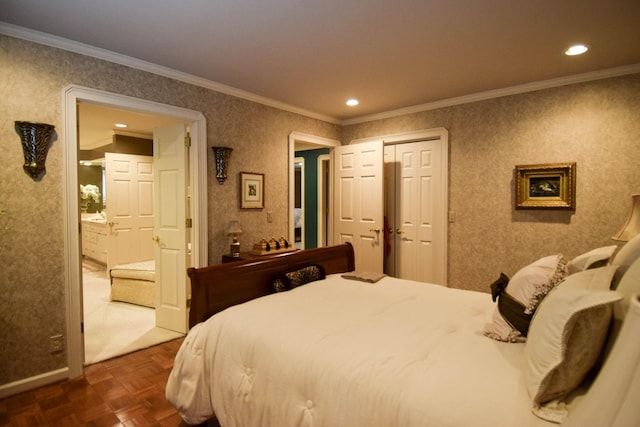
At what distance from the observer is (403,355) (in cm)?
142

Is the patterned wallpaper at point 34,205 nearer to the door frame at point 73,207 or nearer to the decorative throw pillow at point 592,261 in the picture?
the door frame at point 73,207

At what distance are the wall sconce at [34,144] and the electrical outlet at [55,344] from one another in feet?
3.90

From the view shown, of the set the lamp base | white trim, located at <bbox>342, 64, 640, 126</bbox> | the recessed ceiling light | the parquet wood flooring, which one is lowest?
the parquet wood flooring

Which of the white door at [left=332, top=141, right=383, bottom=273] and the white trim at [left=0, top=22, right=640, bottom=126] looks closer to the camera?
the white trim at [left=0, top=22, right=640, bottom=126]

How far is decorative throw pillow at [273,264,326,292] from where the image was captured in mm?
2469

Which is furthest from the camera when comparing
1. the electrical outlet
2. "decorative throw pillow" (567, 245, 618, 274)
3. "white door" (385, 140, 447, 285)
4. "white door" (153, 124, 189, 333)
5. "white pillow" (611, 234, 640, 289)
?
"white door" (385, 140, 447, 285)

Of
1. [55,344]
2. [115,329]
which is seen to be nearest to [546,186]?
[55,344]

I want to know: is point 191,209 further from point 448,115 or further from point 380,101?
point 448,115

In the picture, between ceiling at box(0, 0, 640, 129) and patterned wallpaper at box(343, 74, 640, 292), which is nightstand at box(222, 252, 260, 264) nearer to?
ceiling at box(0, 0, 640, 129)

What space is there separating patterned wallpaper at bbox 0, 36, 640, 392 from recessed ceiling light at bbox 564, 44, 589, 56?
2.22 ft

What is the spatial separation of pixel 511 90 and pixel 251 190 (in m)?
2.96

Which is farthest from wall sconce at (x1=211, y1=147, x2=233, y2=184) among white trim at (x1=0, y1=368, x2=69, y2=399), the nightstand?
white trim at (x1=0, y1=368, x2=69, y2=399)

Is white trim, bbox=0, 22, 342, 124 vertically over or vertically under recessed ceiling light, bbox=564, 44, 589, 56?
under

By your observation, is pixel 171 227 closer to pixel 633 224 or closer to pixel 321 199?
pixel 321 199
